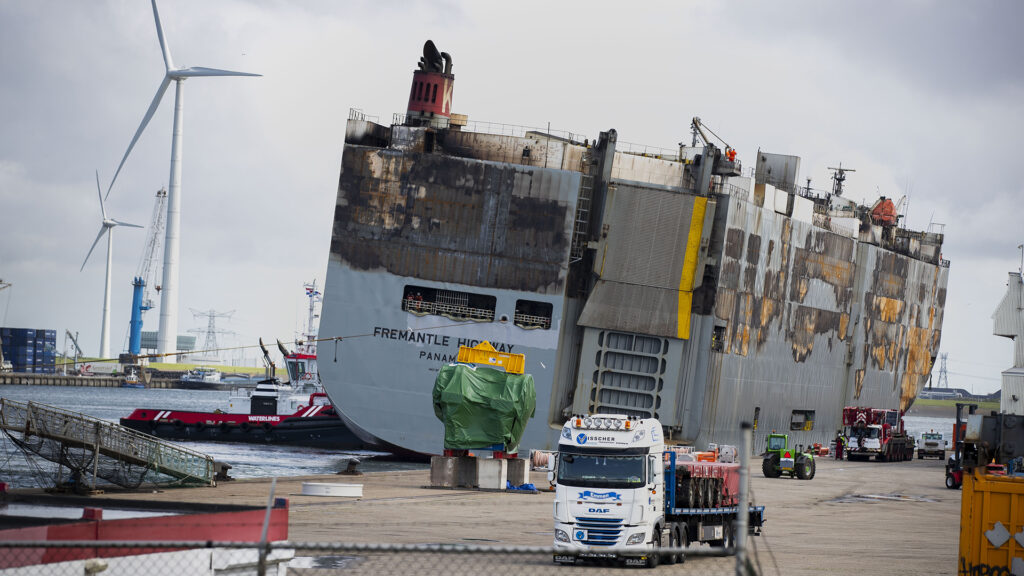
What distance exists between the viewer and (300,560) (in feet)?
74.1

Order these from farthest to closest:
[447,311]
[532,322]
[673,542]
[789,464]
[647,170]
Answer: [647,170] < [532,322] < [447,311] < [789,464] < [673,542]

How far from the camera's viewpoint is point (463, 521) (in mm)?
33188

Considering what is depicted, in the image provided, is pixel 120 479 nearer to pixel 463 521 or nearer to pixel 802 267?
pixel 463 521

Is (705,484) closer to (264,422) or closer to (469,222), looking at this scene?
(469,222)

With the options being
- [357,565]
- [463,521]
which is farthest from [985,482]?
[463,521]

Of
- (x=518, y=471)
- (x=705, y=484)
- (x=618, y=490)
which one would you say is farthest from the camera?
(x=518, y=471)

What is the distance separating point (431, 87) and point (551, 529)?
127 ft

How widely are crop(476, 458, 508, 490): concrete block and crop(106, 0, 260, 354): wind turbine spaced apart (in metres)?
75.5

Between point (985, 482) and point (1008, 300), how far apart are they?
6524 centimetres

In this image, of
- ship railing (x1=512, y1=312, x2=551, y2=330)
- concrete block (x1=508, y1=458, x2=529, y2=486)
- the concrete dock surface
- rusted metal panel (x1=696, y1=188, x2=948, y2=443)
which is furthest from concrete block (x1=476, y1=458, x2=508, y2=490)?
rusted metal panel (x1=696, y1=188, x2=948, y2=443)

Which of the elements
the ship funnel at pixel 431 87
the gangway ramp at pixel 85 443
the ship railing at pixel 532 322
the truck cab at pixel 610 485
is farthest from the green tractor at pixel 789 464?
the truck cab at pixel 610 485

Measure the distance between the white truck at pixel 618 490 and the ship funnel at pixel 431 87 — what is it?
137 feet

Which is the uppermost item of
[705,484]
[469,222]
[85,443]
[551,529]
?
[469,222]

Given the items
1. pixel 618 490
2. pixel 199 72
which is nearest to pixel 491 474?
pixel 618 490
